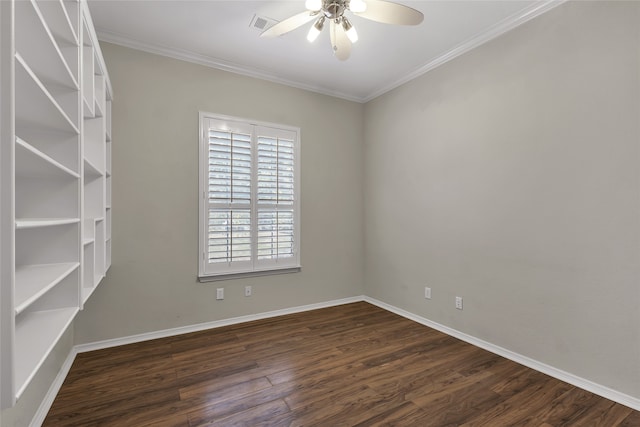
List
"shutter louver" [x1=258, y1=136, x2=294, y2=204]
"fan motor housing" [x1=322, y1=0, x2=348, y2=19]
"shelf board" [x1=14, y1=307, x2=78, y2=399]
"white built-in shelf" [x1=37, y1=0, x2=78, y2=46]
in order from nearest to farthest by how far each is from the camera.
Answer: "shelf board" [x1=14, y1=307, x2=78, y2=399] < "white built-in shelf" [x1=37, y1=0, x2=78, y2=46] < "fan motor housing" [x1=322, y1=0, x2=348, y2=19] < "shutter louver" [x1=258, y1=136, x2=294, y2=204]

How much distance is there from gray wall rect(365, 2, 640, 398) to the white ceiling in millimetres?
201

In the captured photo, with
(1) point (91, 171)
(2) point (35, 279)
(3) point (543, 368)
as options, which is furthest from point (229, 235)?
(3) point (543, 368)

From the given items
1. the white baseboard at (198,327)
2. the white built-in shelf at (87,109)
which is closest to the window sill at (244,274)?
the white baseboard at (198,327)

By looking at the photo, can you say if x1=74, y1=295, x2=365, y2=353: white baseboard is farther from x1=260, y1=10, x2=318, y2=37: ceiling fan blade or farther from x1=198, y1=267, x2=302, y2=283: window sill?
x1=260, y1=10, x2=318, y2=37: ceiling fan blade

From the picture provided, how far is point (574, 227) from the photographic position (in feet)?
7.30

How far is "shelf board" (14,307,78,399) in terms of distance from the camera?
0.98m

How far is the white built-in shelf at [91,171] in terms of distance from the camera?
72.6 inches

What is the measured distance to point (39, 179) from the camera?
4.55ft

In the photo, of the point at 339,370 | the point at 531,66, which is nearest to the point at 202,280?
the point at 339,370

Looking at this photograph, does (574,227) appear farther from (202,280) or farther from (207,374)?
(202,280)

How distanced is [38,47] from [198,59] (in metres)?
A: 2.22

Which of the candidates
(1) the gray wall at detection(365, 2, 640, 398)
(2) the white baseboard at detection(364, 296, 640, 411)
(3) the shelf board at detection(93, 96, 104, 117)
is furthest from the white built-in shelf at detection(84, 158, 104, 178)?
(2) the white baseboard at detection(364, 296, 640, 411)

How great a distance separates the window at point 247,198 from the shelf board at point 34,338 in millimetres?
1886

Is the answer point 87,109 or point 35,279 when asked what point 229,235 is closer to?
point 87,109
